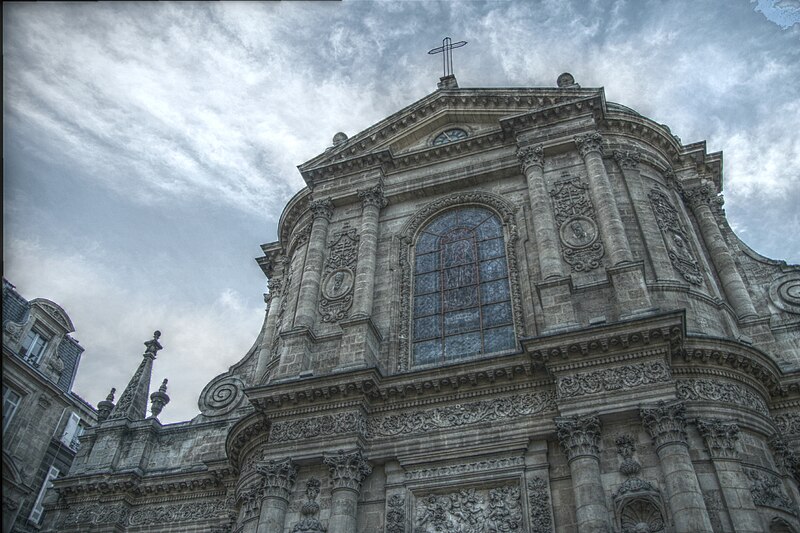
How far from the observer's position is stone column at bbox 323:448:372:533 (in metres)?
13.4

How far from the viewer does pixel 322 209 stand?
67.8 ft

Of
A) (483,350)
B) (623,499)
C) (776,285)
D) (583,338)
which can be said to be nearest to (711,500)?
(623,499)

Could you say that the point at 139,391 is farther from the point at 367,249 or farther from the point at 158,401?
the point at 367,249

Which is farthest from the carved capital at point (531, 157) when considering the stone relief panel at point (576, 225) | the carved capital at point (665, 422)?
the carved capital at point (665, 422)

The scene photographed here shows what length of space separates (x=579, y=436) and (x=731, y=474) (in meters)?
2.73

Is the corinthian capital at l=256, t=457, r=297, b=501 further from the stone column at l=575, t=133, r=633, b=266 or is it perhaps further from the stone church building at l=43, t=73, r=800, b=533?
the stone column at l=575, t=133, r=633, b=266

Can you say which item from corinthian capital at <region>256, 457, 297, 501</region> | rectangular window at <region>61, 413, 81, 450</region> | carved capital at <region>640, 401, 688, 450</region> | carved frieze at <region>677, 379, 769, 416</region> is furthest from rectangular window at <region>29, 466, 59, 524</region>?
carved frieze at <region>677, 379, 769, 416</region>

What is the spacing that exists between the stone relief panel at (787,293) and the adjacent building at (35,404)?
2548 centimetres

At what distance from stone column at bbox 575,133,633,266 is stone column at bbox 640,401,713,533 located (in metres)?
4.15

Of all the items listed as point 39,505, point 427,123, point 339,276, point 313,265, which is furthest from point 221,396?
point 39,505

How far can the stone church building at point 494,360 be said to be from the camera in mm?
12727

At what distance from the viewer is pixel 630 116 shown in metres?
19.8

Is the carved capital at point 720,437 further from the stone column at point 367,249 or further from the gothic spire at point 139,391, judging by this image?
the gothic spire at point 139,391

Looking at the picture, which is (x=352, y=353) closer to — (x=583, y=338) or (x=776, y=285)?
(x=583, y=338)
